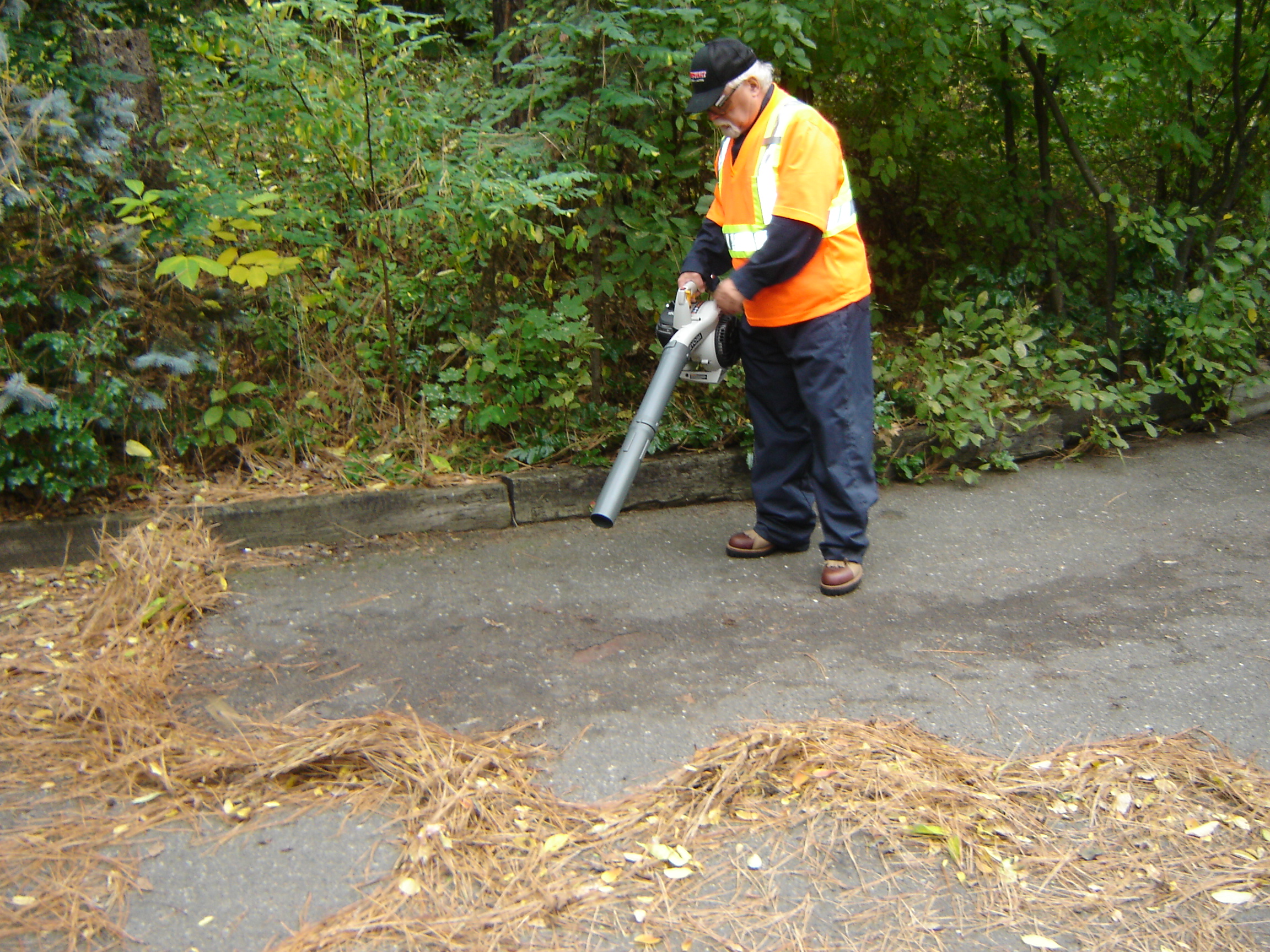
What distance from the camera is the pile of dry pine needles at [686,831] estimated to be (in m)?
2.16

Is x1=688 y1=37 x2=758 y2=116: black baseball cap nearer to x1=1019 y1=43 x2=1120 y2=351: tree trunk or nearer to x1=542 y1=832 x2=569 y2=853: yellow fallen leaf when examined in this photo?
x1=542 y1=832 x2=569 y2=853: yellow fallen leaf

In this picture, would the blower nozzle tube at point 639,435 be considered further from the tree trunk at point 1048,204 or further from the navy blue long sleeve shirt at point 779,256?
the tree trunk at point 1048,204

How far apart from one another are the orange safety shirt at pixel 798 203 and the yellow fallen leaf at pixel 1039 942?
2.22m

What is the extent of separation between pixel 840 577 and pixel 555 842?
5.80 feet

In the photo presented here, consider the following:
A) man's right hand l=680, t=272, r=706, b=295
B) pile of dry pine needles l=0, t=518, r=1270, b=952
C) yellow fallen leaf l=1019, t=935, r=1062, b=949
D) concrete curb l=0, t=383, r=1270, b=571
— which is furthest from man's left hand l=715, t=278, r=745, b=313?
yellow fallen leaf l=1019, t=935, r=1062, b=949

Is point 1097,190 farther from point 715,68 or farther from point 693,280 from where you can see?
point 715,68

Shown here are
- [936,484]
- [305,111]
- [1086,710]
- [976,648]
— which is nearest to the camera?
[1086,710]

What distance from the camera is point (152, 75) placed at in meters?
4.10

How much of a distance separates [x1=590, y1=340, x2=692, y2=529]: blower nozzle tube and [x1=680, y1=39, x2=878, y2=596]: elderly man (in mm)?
259

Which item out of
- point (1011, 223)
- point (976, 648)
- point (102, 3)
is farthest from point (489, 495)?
point (1011, 223)

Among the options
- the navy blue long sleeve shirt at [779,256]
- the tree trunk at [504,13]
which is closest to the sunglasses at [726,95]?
the navy blue long sleeve shirt at [779,256]

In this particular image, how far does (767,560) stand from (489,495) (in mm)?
1212

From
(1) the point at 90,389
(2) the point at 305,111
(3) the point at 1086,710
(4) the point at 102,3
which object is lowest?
(3) the point at 1086,710

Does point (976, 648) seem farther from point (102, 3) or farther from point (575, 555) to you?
point (102, 3)
